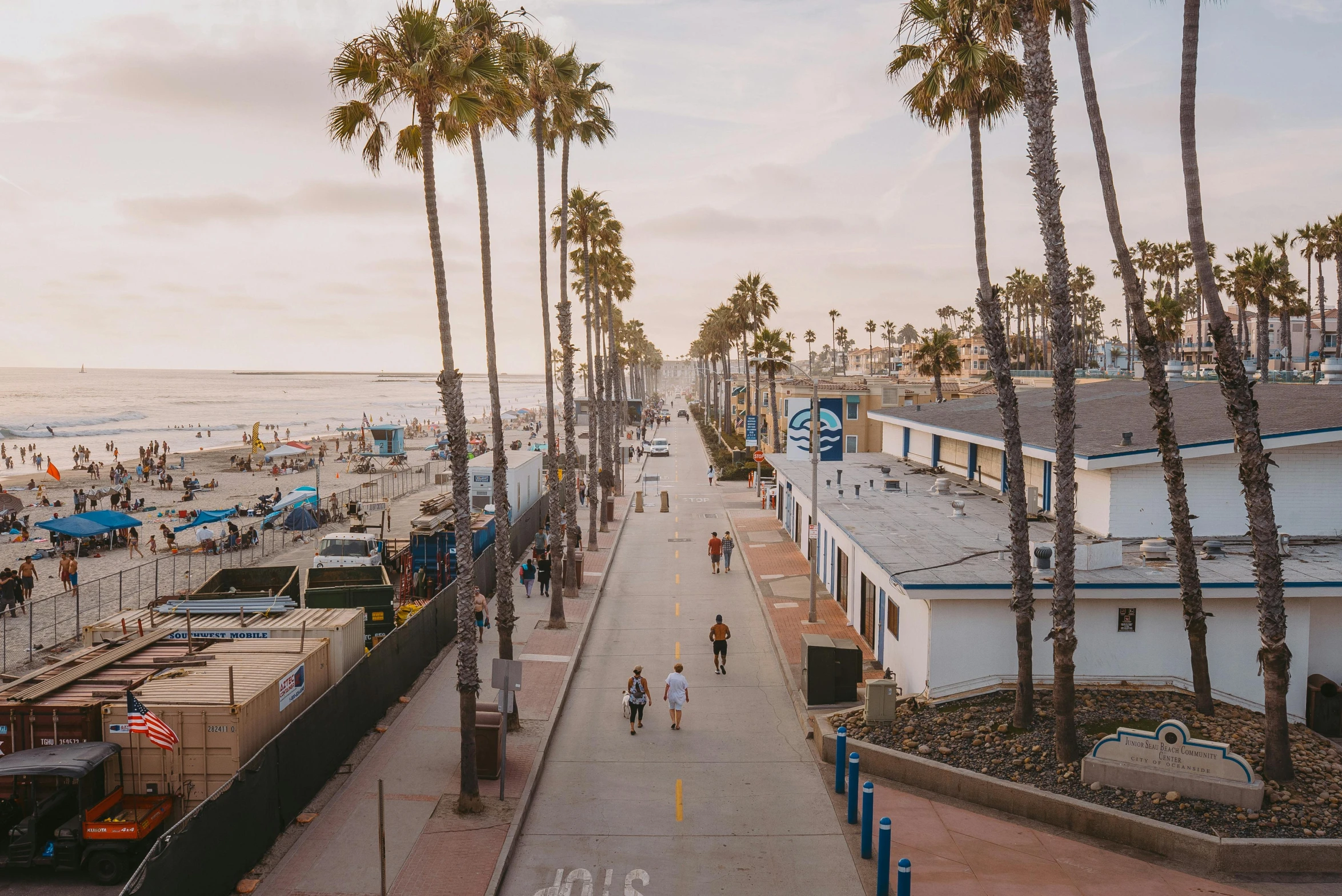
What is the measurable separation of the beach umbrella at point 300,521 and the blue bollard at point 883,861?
3436cm

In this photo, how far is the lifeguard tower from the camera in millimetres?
74875

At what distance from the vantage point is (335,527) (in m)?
43.2

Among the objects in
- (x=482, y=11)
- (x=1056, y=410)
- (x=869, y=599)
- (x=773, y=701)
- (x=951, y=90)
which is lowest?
(x=773, y=701)

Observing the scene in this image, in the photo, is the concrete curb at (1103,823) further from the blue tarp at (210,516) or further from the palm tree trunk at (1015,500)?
the blue tarp at (210,516)

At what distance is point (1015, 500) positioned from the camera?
1513 centimetres

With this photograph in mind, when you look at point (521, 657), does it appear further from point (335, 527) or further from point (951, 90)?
point (335, 527)

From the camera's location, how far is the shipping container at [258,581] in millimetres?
23656

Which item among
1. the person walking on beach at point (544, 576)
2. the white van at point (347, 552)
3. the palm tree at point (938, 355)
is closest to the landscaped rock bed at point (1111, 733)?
the person walking on beach at point (544, 576)

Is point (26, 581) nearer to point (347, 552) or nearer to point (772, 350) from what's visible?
point (347, 552)

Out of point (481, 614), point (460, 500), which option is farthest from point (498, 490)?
point (481, 614)

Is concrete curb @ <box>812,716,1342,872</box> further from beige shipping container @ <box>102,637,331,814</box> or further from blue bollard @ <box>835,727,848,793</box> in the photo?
beige shipping container @ <box>102,637,331,814</box>

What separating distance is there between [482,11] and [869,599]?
1567 cm

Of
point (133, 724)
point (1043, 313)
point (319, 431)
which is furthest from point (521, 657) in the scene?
point (319, 431)

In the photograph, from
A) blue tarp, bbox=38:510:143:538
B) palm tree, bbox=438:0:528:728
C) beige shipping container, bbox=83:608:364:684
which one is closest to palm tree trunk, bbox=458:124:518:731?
palm tree, bbox=438:0:528:728
